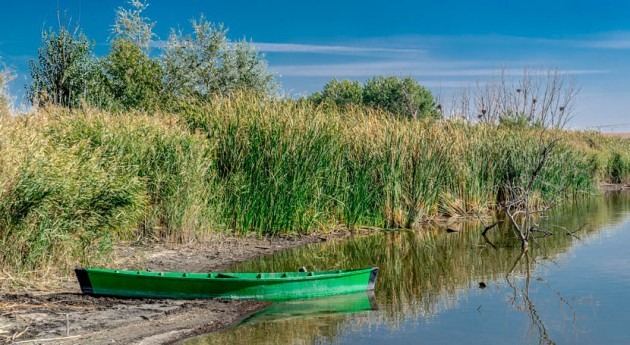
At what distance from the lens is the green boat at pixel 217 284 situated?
1002 cm

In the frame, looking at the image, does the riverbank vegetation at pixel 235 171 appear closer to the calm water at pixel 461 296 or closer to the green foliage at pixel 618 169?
the calm water at pixel 461 296

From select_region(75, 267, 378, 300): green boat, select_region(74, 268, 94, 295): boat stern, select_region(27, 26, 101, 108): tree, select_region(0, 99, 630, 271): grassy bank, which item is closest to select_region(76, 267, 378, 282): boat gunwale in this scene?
select_region(75, 267, 378, 300): green boat

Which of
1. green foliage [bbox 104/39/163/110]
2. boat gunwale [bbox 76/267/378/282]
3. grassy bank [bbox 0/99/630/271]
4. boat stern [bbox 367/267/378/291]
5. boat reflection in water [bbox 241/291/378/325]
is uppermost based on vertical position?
green foliage [bbox 104/39/163/110]

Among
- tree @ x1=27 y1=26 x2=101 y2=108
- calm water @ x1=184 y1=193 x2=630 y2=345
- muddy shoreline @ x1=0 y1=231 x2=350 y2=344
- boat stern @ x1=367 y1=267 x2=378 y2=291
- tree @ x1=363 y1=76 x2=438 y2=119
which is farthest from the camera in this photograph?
tree @ x1=363 y1=76 x2=438 y2=119

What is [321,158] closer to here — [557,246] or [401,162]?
[401,162]

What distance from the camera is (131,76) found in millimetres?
36062

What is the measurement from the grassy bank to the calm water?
1.43m

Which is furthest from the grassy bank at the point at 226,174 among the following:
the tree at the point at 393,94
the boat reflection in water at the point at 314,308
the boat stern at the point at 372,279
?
the tree at the point at 393,94

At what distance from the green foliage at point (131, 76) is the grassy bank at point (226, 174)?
17.7m

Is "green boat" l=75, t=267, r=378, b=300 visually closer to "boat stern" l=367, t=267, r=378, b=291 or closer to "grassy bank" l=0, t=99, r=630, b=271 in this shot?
"boat stern" l=367, t=267, r=378, b=291

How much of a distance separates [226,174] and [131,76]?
21.4 m

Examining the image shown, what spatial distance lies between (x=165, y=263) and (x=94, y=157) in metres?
2.36

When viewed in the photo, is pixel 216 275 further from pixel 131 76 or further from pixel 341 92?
pixel 341 92

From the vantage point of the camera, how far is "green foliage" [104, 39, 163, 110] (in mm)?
35406
